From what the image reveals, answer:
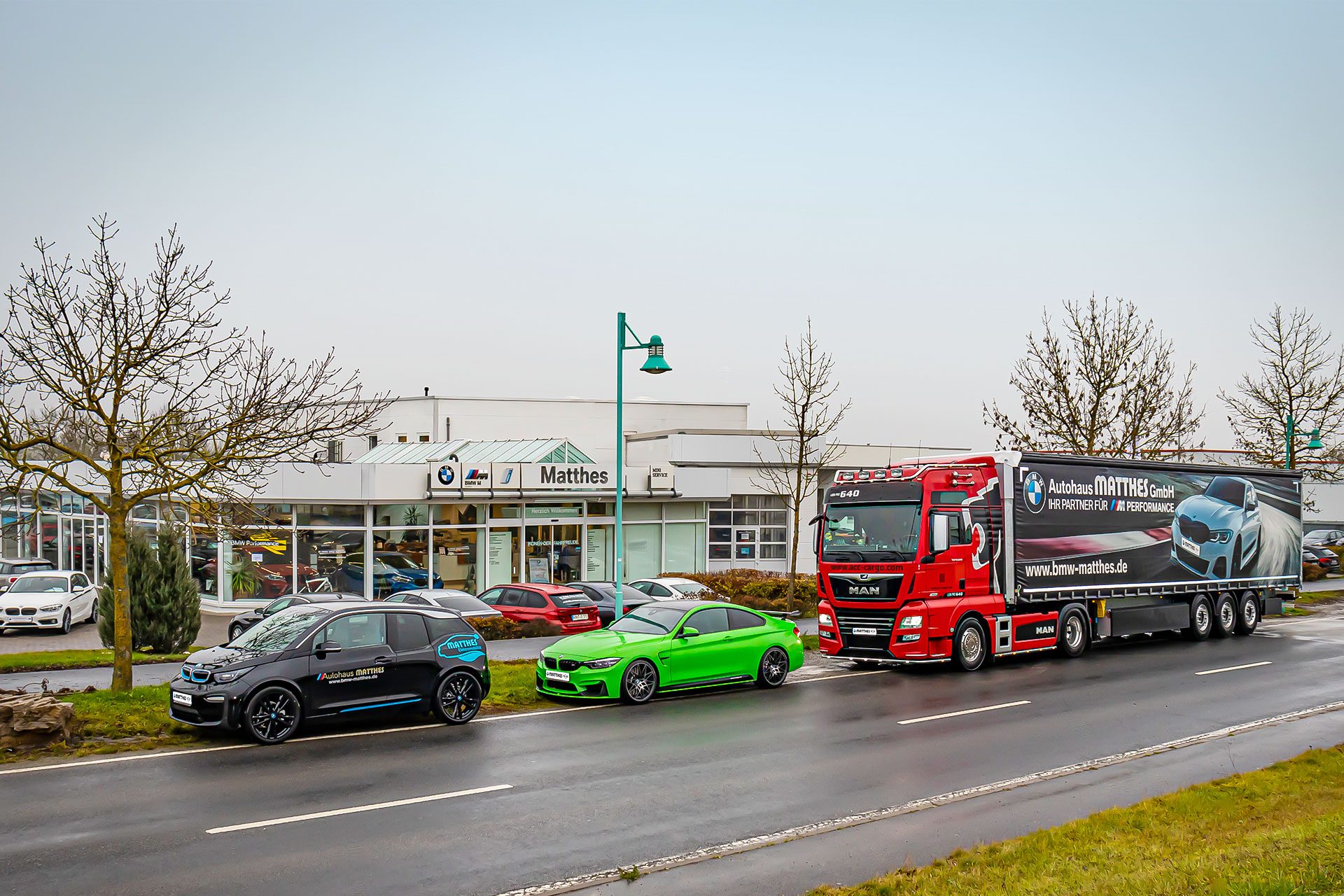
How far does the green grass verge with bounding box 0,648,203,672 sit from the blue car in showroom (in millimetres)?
21166

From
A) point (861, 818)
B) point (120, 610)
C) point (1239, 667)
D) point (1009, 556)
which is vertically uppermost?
point (1009, 556)

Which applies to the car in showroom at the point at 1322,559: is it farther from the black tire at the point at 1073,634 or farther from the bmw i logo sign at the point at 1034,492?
the bmw i logo sign at the point at 1034,492

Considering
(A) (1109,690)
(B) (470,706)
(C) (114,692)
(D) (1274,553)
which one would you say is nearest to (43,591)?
(C) (114,692)

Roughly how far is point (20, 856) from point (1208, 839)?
910 cm

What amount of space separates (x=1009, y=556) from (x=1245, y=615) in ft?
31.6

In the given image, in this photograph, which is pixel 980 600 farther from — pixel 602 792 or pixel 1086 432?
pixel 1086 432

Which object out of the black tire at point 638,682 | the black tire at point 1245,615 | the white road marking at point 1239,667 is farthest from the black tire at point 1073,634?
the black tire at point 638,682

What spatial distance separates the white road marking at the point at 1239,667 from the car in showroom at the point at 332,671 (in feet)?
42.5

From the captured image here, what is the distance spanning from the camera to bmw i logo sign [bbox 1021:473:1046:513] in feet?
68.6

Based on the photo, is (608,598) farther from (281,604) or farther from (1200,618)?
(1200,618)

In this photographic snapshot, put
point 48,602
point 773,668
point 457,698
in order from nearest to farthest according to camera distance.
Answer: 1. point 457,698
2. point 773,668
3. point 48,602

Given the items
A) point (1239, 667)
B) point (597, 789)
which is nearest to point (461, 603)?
point (597, 789)

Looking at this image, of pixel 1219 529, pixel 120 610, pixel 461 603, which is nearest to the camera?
pixel 120 610

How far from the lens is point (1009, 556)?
67.5 ft
